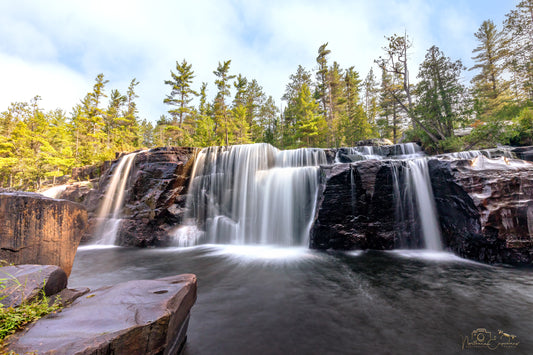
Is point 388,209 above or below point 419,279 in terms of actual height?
above

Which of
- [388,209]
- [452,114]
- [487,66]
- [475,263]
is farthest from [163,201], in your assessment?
[487,66]

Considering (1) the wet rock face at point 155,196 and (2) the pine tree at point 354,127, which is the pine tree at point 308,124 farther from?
(1) the wet rock face at point 155,196

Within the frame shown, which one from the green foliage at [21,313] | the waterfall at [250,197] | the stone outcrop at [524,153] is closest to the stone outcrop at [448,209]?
the waterfall at [250,197]

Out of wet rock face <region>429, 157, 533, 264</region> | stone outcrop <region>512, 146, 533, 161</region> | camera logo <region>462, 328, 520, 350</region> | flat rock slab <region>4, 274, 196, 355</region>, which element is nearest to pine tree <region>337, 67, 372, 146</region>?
stone outcrop <region>512, 146, 533, 161</region>

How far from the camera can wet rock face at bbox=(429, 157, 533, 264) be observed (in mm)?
5867

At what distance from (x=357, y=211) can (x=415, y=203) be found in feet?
7.60

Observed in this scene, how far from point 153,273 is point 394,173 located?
9668mm

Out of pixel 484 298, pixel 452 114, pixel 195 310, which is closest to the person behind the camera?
pixel 195 310

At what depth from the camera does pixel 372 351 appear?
2721 mm

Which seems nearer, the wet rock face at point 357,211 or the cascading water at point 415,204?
the cascading water at point 415,204

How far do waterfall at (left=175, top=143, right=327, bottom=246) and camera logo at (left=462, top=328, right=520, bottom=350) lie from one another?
6337 millimetres

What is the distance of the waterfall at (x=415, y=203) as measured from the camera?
25.7 feet

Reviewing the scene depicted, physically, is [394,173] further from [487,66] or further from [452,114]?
[487,66]

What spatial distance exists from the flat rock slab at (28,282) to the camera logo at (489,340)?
549 centimetres
